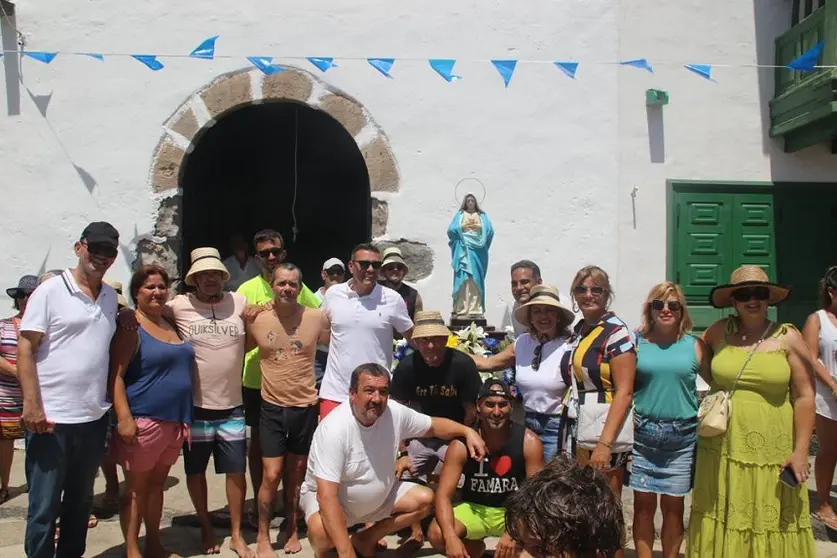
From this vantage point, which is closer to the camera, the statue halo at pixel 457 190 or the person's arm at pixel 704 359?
the person's arm at pixel 704 359

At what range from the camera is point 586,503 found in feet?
5.70

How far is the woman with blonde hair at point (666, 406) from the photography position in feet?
11.3

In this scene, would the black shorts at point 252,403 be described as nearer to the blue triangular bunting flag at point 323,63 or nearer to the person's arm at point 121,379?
the person's arm at point 121,379

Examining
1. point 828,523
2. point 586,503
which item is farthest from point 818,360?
point 586,503

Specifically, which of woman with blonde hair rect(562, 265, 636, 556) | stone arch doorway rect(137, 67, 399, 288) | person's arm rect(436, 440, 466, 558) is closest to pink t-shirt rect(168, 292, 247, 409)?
person's arm rect(436, 440, 466, 558)

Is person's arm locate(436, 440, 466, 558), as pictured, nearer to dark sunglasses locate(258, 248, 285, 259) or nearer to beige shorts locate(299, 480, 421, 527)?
beige shorts locate(299, 480, 421, 527)

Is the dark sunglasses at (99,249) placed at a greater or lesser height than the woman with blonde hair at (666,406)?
greater

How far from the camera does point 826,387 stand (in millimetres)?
4438

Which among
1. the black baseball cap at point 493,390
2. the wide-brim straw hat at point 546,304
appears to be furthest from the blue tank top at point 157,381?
the wide-brim straw hat at point 546,304

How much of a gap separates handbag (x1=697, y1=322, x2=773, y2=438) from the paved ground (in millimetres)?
1109

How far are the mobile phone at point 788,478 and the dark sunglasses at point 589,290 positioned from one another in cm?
111

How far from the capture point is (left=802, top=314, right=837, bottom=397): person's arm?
4.27 m

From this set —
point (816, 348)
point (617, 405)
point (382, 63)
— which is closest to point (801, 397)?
point (617, 405)

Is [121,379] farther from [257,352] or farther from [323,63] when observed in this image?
[323,63]
